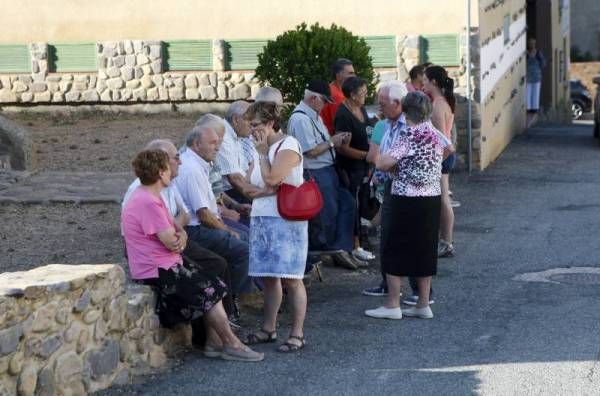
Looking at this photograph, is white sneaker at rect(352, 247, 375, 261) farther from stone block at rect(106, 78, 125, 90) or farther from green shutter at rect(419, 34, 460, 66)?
stone block at rect(106, 78, 125, 90)

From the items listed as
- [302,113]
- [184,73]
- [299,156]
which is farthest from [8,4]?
[299,156]

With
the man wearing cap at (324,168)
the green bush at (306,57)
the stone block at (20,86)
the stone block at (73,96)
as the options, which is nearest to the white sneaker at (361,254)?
the man wearing cap at (324,168)

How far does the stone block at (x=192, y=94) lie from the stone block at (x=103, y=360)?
12.8 meters

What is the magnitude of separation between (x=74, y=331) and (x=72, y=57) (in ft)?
44.8

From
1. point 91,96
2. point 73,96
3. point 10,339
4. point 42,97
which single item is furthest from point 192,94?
point 10,339

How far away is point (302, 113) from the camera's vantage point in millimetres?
11188

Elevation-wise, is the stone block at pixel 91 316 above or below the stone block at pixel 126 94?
below

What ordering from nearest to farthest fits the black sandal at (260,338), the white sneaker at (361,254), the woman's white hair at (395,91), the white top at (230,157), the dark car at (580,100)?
the black sandal at (260,338) < the white top at (230,157) < the woman's white hair at (395,91) < the white sneaker at (361,254) < the dark car at (580,100)

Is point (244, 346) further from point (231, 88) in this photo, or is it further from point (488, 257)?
point (231, 88)

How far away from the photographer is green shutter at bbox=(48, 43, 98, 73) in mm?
20453

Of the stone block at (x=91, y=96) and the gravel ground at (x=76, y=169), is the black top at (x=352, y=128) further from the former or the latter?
the stone block at (x=91, y=96)

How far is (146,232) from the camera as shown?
8.08 metres

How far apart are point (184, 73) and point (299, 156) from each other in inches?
467

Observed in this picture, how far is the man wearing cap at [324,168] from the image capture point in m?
11.1
